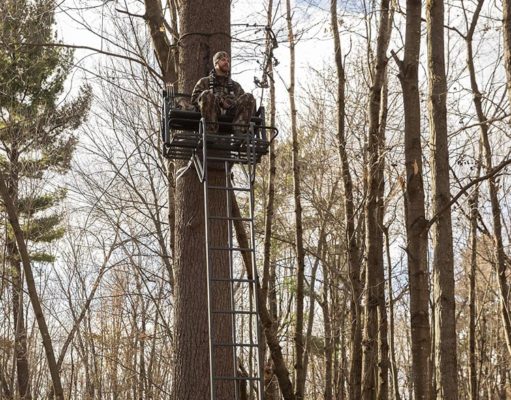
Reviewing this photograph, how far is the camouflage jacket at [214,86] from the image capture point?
527cm

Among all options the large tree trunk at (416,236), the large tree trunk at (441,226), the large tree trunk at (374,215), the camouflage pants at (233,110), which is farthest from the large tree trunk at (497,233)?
the camouflage pants at (233,110)

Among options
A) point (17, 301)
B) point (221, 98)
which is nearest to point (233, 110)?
point (221, 98)

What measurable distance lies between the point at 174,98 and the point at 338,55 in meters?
4.35

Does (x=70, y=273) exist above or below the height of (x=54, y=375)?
above

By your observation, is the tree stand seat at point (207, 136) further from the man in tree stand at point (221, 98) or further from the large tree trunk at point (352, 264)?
the large tree trunk at point (352, 264)

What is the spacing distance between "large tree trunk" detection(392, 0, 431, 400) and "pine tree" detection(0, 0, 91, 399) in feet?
17.9

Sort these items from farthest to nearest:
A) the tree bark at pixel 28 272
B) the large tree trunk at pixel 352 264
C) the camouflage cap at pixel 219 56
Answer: the tree bark at pixel 28 272
the large tree trunk at pixel 352 264
the camouflage cap at pixel 219 56

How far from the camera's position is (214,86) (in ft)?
17.3

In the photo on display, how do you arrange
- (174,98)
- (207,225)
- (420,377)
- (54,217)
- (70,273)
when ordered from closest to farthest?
(207,225), (174,98), (420,377), (70,273), (54,217)

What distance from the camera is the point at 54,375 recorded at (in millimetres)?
9383

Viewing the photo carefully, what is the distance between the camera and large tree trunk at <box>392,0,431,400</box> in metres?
5.89

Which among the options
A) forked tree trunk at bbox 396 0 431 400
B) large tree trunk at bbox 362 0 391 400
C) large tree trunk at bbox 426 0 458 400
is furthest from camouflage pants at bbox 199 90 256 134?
large tree trunk at bbox 362 0 391 400

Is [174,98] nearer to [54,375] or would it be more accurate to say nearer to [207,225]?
[207,225]

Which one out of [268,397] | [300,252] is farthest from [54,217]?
[300,252]
